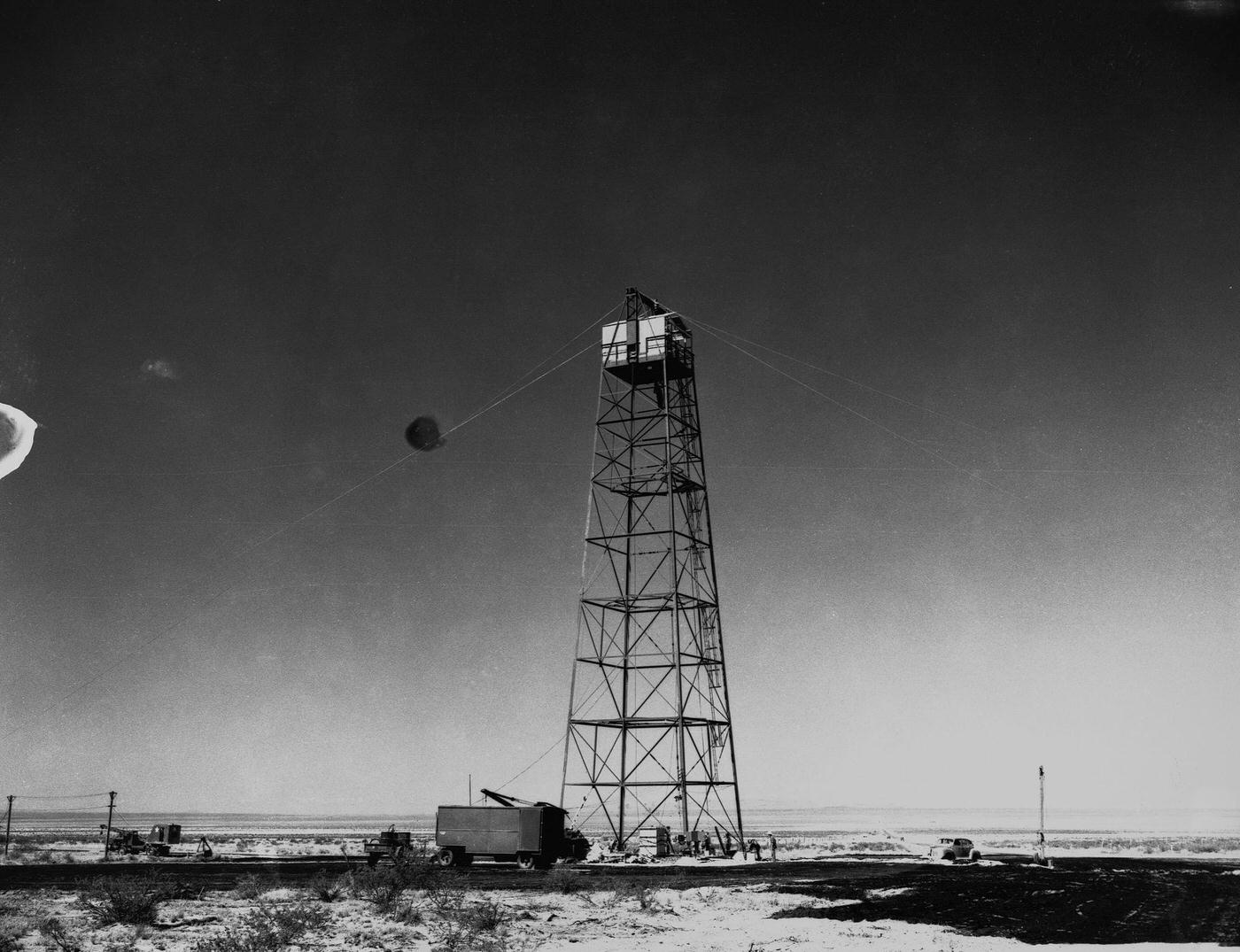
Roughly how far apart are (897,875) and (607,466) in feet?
59.5

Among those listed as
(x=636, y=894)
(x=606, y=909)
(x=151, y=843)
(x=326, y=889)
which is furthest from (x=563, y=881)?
(x=151, y=843)

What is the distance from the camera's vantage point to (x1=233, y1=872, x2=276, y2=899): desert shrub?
72.3 ft

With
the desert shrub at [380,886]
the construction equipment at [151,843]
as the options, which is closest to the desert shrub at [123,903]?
the desert shrub at [380,886]

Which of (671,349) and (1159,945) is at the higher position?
(671,349)

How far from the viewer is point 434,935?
17609mm

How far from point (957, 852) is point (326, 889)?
2900cm

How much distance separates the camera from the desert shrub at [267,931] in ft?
47.3

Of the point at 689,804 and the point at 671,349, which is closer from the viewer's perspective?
the point at 689,804

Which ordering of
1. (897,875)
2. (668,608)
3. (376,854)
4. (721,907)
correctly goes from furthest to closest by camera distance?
(668,608) < (376,854) < (897,875) < (721,907)

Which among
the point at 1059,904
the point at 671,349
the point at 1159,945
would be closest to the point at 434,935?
the point at 1159,945

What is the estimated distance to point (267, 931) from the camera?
607 inches

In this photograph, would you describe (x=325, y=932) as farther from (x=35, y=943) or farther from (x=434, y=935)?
(x=35, y=943)

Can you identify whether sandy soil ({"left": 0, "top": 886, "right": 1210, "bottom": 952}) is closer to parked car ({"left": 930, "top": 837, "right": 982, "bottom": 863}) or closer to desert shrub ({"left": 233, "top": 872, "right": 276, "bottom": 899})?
desert shrub ({"left": 233, "top": 872, "right": 276, "bottom": 899})

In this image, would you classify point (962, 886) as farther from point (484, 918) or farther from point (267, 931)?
point (267, 931)
